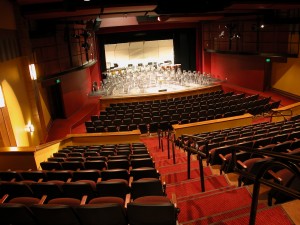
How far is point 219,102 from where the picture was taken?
13023mm

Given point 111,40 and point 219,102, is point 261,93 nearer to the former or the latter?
point 219,102

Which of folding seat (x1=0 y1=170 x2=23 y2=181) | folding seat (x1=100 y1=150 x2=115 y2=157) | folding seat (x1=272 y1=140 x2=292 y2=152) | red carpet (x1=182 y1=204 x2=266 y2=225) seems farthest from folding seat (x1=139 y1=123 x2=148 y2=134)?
red carpet (x1=182 y1=204 x2=266 y2=225)

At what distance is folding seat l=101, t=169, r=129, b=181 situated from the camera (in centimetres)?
455

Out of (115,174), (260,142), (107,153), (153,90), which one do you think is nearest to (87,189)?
(115,174)

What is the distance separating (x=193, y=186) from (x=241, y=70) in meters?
14.7

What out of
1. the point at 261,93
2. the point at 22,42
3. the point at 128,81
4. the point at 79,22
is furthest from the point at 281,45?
the point at 22,42

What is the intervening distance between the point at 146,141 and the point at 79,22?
879cm

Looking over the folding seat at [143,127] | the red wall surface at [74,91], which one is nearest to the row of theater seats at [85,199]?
the folding seat at [143,127]

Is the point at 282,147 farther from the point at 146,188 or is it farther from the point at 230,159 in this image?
the point at 146,188

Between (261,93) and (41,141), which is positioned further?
(261,93)

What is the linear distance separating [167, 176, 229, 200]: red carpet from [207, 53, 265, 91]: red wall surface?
12970 millimetres

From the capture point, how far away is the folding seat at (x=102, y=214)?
279 centimetres

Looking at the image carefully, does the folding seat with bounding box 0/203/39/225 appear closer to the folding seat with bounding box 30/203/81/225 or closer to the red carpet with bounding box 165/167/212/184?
the folding seat with bounding box 30/203/81/225

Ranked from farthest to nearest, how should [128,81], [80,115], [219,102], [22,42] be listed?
[128,81] < [80,115] < [219,102] < [22,42]
